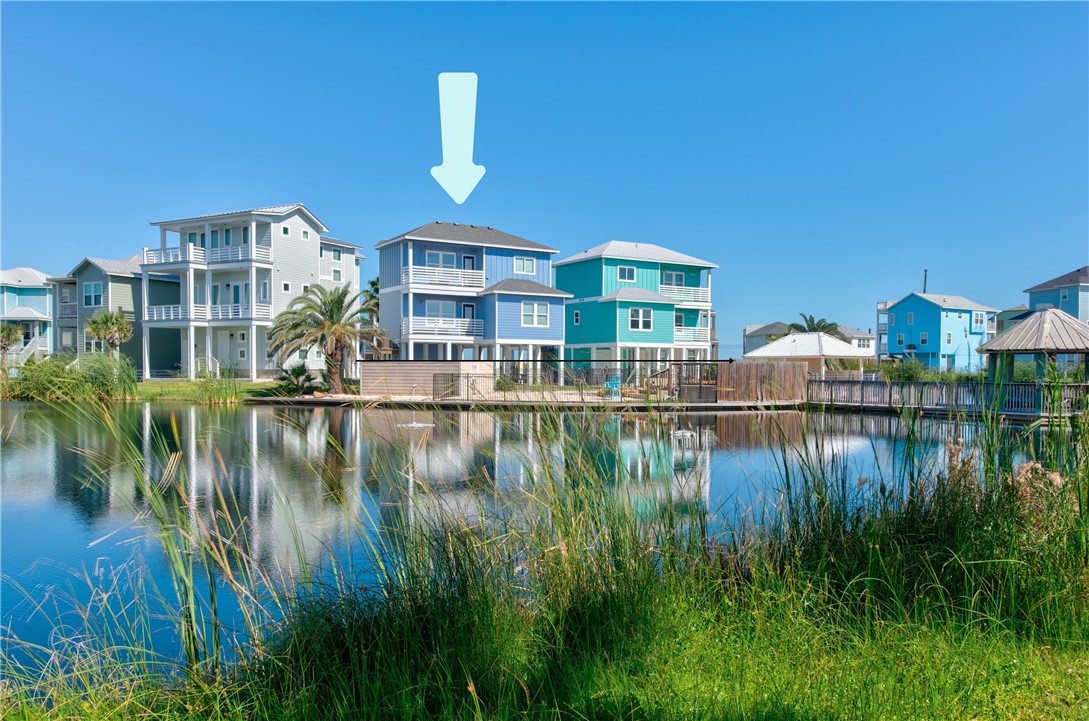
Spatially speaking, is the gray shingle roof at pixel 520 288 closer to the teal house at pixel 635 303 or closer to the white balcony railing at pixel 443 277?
the white balcony railing at pixel 443 277

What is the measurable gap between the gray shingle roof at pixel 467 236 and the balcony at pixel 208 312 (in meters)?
6.73

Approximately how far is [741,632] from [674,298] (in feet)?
127

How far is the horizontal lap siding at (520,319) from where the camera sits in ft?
117

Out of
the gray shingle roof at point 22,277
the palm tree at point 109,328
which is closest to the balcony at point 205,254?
the palm tree at point 109,328

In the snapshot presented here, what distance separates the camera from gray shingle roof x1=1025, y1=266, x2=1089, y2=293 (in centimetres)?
4831

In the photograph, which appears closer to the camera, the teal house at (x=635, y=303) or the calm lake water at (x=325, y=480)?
the calm lake water at (x=325, y=480)

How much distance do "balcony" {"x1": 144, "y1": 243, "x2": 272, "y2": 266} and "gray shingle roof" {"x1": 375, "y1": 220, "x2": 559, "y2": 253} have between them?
5857 millimetres

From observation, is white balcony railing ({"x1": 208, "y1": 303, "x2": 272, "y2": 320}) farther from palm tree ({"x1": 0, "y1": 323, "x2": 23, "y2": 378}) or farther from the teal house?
the teal house

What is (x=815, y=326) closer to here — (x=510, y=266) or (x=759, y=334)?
(x=759, y=334)

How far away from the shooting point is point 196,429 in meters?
17.4

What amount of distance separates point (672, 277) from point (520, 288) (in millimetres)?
11459

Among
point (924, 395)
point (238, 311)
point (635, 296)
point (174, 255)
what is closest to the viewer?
point (924, 395)

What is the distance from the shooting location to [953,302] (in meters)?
55.3

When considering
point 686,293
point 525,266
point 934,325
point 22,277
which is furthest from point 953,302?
point 22,277
